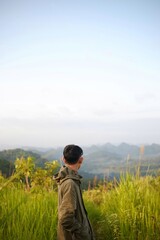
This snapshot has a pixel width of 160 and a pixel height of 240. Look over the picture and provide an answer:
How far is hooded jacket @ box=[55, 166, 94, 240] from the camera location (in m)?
3.05

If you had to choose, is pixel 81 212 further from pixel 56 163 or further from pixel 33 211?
pixel 56 163

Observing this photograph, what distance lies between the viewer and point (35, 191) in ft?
25.4

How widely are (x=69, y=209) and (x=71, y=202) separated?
0.25 feet

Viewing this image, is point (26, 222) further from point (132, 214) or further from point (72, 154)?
point (132, 214)

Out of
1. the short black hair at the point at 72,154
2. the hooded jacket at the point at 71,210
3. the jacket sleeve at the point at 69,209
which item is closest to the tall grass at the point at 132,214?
the hooded jacket at the point at 71,210

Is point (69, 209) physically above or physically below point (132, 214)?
above

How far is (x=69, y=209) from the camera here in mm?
3049

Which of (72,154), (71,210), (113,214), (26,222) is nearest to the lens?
(71,210)

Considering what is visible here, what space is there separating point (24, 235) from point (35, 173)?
687 centimetres

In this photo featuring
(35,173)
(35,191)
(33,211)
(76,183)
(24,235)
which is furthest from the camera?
(35,173)

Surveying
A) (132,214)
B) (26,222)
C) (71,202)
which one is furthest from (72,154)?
(132,214)

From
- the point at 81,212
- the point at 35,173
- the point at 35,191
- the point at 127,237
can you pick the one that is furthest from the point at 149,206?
the point at 35,173

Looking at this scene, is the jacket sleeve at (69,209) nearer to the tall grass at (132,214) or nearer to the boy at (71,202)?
the boy at (71,202)

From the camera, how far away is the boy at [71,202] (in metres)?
3.06
